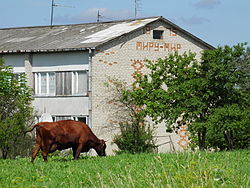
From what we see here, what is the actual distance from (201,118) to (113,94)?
1015 centimetres

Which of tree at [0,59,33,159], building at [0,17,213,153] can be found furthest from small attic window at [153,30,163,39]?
tree at [0,59,33,159]

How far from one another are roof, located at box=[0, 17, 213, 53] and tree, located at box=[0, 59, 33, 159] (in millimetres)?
6492

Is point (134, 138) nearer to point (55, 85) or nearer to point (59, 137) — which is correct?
point (55, 85)

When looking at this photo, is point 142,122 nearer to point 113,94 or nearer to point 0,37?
point 113,94

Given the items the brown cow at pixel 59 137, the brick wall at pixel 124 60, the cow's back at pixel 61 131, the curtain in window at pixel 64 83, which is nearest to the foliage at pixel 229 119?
the brown cow at pixel 59 137

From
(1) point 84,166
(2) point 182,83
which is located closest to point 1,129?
(2) point 182,83

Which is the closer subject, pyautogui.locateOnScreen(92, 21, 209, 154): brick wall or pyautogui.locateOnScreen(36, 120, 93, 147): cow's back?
pyautogui.locateOnScreen(36, 120, 93, 147): cow's back

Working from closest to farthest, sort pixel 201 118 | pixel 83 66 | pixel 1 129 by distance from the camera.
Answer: pixel 1 129 → pixel 201 118 → pixel 83 66

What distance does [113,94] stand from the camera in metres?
39.4

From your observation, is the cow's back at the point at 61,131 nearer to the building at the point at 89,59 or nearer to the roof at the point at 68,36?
the building at the point at 89,59

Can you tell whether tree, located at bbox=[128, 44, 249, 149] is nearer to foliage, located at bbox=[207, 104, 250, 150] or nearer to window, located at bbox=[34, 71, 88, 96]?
foliage, located at bbox=[207, 104, 250, 150]

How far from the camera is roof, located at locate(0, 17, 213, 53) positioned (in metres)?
39.5

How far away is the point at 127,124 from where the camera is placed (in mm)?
39188

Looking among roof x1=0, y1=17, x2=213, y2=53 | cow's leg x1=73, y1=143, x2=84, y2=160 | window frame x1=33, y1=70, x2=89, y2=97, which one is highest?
roof x1=0, y1=17, x2=213, y2=53
